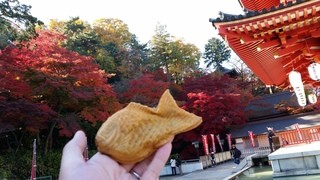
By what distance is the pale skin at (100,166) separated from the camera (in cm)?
143

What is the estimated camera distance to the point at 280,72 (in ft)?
29.5

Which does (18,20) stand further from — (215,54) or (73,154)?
(215,54)

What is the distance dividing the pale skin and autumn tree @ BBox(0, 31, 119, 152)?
13.2m

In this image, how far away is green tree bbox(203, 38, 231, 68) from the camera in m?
45.1

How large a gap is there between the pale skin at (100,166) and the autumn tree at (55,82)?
1318 centimetres

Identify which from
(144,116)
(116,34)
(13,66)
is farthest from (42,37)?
(116,34)

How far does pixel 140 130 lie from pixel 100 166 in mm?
276

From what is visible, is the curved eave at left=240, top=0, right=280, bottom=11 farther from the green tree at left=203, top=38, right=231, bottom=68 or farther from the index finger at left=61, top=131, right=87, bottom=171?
the green tree at left=203, top=38, right=231, bottom=68

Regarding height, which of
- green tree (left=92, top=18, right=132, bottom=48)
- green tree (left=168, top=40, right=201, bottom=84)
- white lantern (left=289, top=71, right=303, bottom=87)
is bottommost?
white lantern (left=289, top=71, right=303, bottom=87)

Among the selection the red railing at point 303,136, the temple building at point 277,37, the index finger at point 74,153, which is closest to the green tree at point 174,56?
the red railing at point 303,136

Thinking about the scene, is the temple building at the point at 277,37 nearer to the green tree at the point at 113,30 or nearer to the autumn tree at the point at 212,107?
the autumn tree at the point at 212,107

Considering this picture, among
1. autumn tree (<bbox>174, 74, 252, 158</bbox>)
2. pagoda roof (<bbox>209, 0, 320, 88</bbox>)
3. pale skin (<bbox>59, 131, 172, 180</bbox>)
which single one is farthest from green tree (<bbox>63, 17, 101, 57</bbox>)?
pale skin (<bbox>59, 131, 172, 180</bbox>)

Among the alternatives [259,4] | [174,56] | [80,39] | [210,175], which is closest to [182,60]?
[174,56]

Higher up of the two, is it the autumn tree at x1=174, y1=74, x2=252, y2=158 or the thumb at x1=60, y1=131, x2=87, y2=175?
the autumn tree at x1=174, y1=74, x2=252, y2=158
